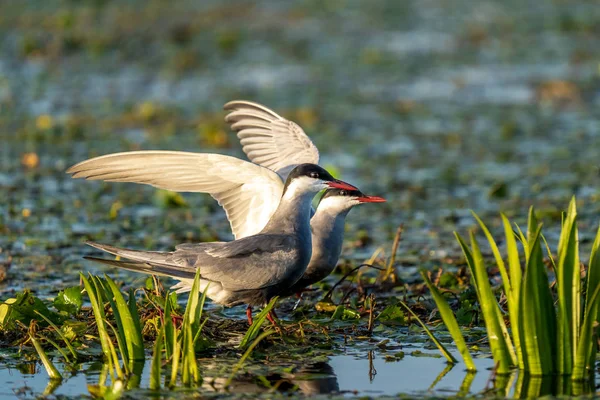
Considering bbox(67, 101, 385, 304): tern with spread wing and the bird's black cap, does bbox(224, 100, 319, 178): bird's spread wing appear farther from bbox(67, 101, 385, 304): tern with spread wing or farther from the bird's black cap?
the bird's black cap

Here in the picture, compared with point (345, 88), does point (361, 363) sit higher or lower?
lower

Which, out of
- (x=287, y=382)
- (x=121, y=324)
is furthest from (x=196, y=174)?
(x=287, y=382)

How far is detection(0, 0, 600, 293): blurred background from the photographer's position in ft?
30.6

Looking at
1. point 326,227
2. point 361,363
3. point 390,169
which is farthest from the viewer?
point 390,169

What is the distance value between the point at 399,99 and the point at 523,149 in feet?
9.81

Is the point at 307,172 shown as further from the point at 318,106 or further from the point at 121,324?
the point at 318,106

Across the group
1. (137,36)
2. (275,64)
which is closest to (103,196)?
(275,64)

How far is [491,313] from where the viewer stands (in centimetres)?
491

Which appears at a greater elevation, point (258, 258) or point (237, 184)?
point (237, 184)

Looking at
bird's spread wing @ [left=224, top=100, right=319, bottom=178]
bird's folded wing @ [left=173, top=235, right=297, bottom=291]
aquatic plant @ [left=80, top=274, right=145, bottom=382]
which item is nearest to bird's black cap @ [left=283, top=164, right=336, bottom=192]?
bird's folded wing @ [left=173, top=235, right=297, bottom=291]

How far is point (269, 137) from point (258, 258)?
151 centimetres

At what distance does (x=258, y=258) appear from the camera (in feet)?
19.5

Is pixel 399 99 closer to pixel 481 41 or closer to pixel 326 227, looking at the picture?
pixel 481 41

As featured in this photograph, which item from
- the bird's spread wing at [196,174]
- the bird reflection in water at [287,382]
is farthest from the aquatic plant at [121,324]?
the bird's spread wing at [196,174]
